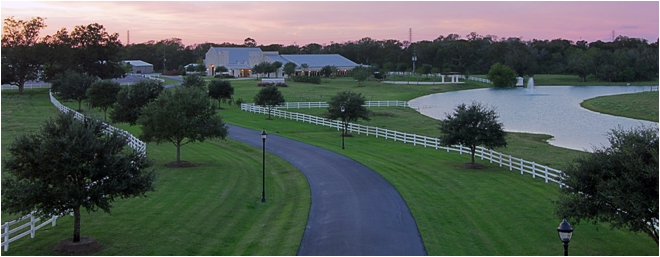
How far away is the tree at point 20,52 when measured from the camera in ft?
260

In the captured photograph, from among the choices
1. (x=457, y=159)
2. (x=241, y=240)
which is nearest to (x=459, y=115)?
(x=457, y=159)

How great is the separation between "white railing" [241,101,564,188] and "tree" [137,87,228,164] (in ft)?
41.9

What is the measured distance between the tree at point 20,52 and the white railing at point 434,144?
3253 centimetres

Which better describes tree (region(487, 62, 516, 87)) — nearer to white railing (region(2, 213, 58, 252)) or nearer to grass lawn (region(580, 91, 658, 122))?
grass lawn (region(580, 91, 658, 122))

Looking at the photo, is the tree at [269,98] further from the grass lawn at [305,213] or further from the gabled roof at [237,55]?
the gabled roof at [237,55]

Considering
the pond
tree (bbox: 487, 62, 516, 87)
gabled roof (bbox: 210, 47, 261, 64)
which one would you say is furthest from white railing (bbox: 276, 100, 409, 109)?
gabled roof (bbox: 210, 47, 261, 64)

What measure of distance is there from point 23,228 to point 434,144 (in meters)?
26.1

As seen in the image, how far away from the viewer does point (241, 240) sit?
731 inches

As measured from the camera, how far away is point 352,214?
827 inches

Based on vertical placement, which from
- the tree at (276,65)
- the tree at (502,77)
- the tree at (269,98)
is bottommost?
the tree at (269,98)

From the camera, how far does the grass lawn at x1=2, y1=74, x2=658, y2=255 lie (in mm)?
17688

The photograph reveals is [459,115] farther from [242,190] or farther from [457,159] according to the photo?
[242,190]

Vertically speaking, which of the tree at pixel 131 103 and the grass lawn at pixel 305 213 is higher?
the tree at pixel 131 103

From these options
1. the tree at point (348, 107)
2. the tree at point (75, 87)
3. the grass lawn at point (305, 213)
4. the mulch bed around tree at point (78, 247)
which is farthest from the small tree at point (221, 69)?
the mulch bed around tree at point (78, 247)
